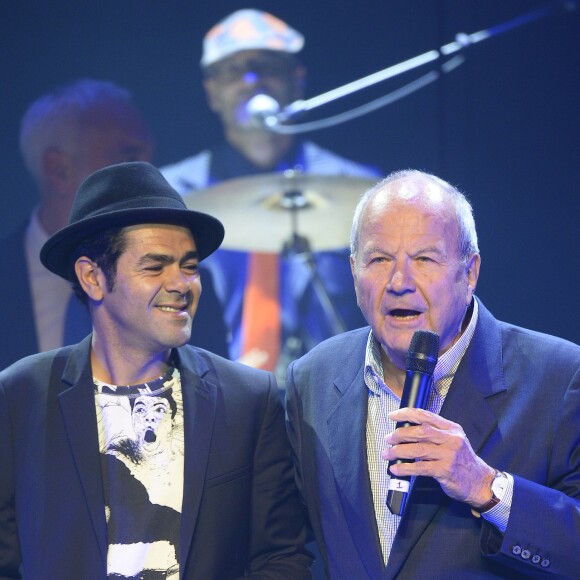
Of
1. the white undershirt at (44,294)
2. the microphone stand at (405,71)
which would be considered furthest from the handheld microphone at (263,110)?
the white undershirt at (44,294)

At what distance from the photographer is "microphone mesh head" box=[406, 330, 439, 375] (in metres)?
1.95

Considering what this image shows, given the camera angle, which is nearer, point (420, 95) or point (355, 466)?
point (355, 466)

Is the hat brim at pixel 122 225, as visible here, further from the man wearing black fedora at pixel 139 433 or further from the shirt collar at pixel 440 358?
the shirt collar at pixel 440 358

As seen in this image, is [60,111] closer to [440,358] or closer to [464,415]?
[440,358]

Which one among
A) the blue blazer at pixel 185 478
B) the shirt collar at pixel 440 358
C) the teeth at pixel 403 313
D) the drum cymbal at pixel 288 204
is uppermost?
the drum cymbal at pixel 288 204

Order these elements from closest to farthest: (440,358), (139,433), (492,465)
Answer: (492,465)
(440,358)
(139,433)

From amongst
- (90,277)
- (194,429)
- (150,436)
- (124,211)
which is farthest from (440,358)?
(90,277)

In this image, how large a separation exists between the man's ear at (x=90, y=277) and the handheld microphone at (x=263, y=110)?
167 centimetres

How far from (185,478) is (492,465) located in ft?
2.79

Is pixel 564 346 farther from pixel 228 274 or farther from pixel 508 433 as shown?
pixel 228 274

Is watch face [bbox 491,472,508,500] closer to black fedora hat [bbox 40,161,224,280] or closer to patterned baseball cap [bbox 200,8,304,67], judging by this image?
black fedora hat [bbox 40,161,224,280]

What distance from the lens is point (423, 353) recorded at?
1967 millimetres

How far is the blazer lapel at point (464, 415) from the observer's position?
2174mm

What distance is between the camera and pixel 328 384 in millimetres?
2588
